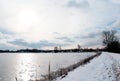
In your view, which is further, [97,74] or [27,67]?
[27,67]

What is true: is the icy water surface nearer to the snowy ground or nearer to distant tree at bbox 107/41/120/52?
the snowy ground

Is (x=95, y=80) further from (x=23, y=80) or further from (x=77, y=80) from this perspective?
→ (x=23, y=80)

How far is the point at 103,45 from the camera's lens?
332ft

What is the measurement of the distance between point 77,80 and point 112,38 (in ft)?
288

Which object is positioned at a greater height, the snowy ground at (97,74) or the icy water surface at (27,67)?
the snowy ground at (97,74)

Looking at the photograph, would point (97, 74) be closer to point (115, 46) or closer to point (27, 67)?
point (27, 67)

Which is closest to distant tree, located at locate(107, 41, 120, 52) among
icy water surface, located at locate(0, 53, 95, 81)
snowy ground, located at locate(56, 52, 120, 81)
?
icy water surface, located at locate(0, 53, 95, 81)

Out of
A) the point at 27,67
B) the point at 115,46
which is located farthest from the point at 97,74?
the point at 115,46

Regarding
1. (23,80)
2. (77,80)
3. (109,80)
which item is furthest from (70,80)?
(23,80)

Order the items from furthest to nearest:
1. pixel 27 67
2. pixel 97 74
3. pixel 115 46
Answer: pixel 115 46 < pixel 27 67 < pixel 97 74

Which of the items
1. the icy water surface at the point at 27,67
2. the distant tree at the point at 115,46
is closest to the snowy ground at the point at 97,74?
the icy water surface at the point at 27,67

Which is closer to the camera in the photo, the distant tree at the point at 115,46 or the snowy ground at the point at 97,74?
the snowy ground at the point at 97,74

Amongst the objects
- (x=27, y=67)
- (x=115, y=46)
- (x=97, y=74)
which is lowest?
(x=27, y=67)

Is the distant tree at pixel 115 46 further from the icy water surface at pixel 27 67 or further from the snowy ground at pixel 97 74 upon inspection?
the snowy ground at pixel 97 74
